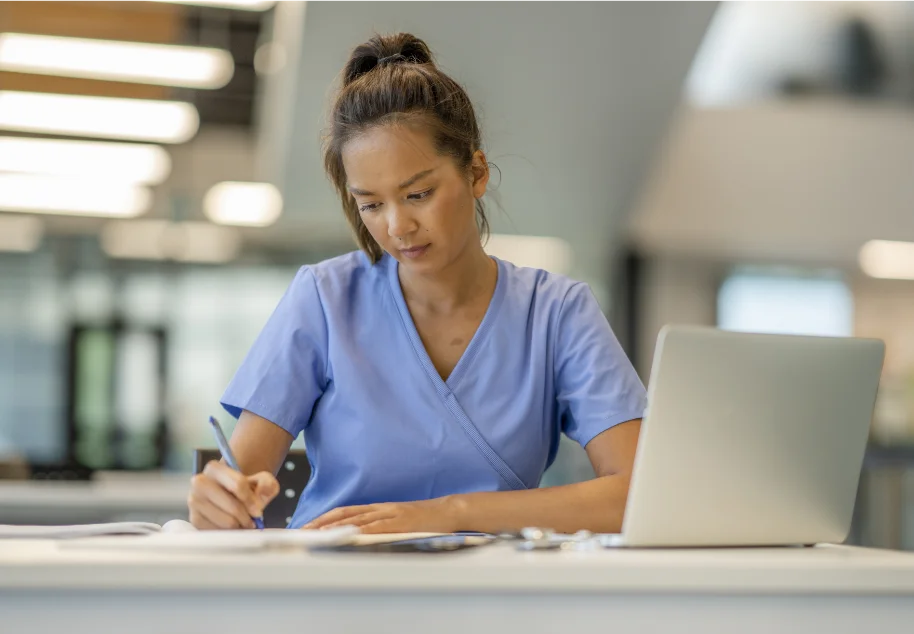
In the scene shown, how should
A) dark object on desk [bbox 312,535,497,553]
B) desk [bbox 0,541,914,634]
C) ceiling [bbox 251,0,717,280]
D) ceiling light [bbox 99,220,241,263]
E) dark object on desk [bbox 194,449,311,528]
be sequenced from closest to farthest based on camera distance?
desk [bbox 0,541,914,634] → dark object on desk [bbox 312,535,497,553] → dark object on desk [bbox 194,449,311,528] → ceiling [bbox 251,0,717,280] → ceiling light [bbox 99,220,241,263]

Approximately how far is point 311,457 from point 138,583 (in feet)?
3.03

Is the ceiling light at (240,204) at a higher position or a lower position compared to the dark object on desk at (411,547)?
higher

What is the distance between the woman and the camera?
1.63 meters

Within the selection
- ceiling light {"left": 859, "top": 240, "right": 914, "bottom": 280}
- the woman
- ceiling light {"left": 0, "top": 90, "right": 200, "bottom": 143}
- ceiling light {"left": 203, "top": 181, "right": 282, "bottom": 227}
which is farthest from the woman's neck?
ceiling light {"left": 859, "top": 240, "right": 914, "bottom": 280}

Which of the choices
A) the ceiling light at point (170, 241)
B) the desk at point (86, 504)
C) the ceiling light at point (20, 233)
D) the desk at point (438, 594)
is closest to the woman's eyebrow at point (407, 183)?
the desk at point (438, 594)

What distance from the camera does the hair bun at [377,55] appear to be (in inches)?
69.1

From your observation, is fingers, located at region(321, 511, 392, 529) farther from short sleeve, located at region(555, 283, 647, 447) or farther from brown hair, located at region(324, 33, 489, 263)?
brown hair, located at region(324, 33, 489, 263)

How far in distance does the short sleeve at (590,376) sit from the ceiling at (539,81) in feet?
10.1

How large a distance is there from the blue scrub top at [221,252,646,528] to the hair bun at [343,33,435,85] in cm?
32

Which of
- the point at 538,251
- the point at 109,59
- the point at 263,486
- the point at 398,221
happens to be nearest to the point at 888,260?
the point at 538,251

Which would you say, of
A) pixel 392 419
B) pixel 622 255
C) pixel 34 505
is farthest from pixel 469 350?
pixel 622 255

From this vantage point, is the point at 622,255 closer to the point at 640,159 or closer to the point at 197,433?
the point at 640,159

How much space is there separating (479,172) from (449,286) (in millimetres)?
190

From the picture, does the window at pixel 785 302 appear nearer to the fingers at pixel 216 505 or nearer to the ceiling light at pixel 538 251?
the ceiling light at pixel 538 251
